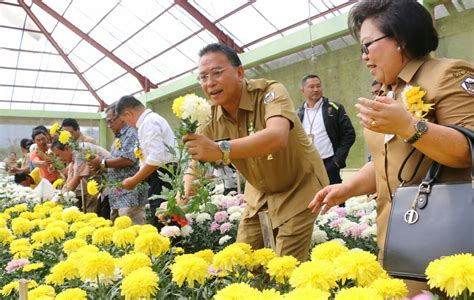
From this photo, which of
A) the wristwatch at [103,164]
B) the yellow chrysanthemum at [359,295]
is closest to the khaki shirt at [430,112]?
the yellow chrysanthemum at [359,295]

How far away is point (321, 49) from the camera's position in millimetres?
8062

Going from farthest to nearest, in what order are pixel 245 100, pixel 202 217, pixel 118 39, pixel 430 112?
1. pixel 118 39
2. pixel 202 217
3. pixel 245 100
4. pixel 430 112

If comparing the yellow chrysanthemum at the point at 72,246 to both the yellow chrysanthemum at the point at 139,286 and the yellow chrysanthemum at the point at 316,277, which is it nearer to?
the yellow chrysanthemum at the point at 139,286

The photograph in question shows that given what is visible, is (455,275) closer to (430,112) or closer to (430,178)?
(430,178)

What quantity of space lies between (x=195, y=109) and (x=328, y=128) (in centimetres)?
270

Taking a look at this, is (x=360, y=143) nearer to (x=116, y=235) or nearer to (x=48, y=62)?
(x=116, y=235)

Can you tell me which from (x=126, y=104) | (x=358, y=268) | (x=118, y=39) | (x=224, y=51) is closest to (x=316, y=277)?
(x=358, y=268)

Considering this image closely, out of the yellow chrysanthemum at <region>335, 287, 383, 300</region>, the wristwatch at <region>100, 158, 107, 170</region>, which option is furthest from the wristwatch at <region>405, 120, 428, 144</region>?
the wristwatch at <region>100, 158, 107, 170</region>

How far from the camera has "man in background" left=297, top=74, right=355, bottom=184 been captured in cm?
395

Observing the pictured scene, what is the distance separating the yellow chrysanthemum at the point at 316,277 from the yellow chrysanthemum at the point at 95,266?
56 cm

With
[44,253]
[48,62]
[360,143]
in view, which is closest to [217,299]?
[44,253]

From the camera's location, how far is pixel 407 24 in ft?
3.97

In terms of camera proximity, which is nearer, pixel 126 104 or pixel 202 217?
pixel 126 104

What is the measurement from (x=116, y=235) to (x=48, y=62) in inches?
679
